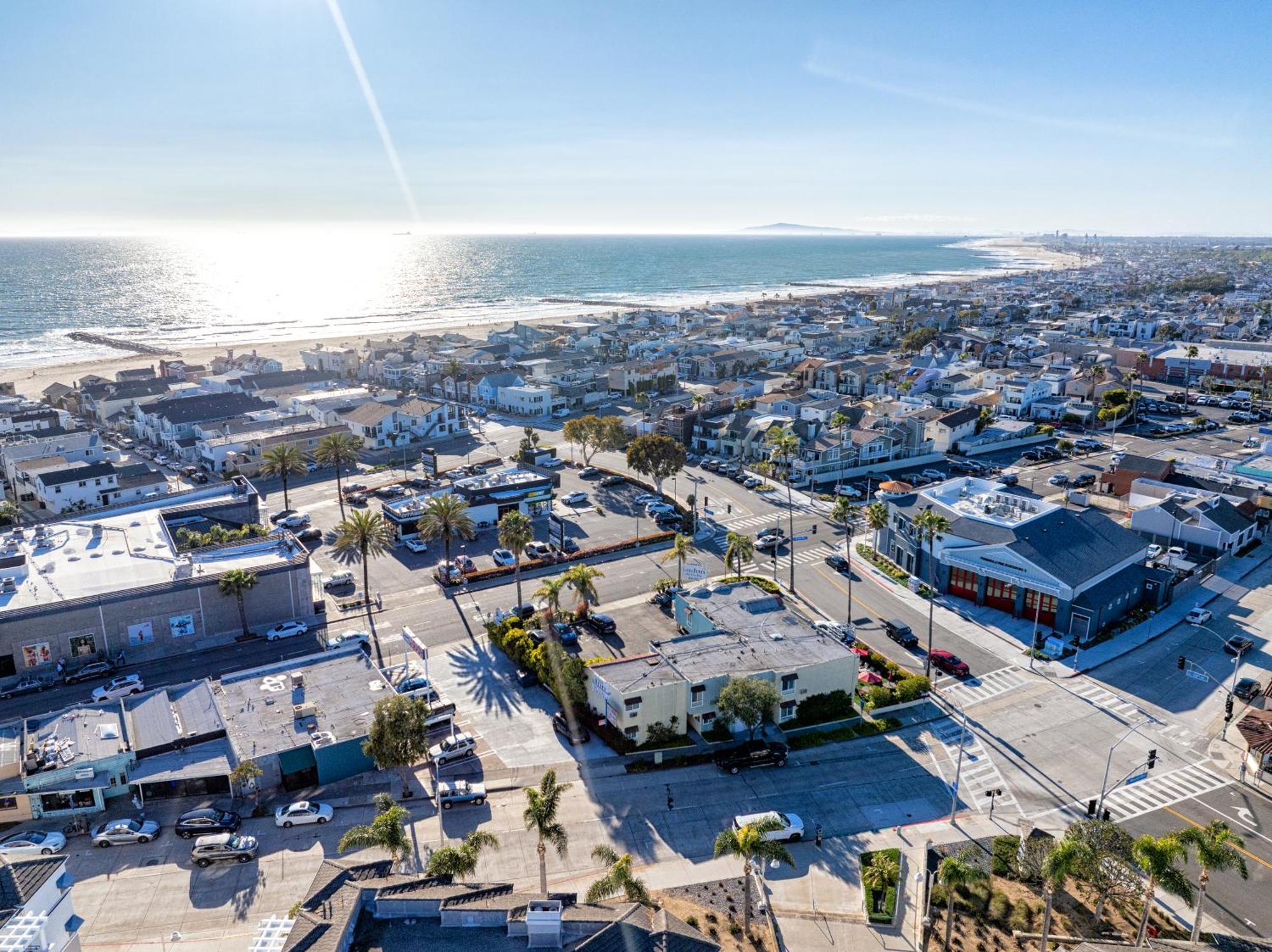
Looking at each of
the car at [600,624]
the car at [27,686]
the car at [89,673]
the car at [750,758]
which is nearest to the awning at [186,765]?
the car at [89,673]

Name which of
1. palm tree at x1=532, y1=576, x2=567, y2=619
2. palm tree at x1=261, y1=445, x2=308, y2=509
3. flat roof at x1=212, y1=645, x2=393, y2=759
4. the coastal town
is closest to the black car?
the coastal town

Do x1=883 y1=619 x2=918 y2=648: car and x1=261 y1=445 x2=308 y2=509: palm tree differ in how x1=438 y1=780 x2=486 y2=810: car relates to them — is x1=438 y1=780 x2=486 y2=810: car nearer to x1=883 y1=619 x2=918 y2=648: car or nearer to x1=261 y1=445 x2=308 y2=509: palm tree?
x1=883 y1=619 x2=918 y2=648: car

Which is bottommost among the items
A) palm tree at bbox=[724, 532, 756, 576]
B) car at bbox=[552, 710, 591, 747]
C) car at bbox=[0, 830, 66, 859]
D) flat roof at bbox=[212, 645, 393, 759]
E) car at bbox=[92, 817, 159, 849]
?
car at bbox=[552, 710, 591, 747]

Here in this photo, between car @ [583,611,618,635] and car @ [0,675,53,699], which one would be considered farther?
car @ [583,611,618,635]

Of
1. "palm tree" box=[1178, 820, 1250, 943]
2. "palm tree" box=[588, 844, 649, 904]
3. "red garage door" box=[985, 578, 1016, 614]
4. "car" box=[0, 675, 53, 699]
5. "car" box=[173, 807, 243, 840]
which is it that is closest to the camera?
"palm tree" box=[588, 844, 649, 904]

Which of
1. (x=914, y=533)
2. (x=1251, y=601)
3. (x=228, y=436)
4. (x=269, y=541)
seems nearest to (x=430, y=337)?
(x=228, y=436)

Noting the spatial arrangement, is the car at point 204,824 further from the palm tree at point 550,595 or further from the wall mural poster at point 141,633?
the palm tree at point 550,595
